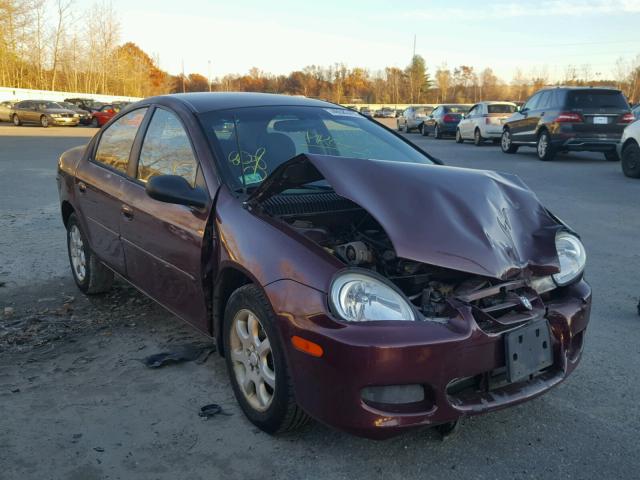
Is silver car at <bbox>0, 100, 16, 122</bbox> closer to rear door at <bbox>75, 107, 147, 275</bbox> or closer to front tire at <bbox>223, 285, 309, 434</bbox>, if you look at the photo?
rear door at <bbox>75, 107, 147, 275</bbox>

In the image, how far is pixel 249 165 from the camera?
133 inches

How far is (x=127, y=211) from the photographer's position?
388cm

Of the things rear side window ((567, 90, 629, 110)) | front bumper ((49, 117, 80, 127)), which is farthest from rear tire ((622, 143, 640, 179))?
front bumper ((49, 117, 80, 127))

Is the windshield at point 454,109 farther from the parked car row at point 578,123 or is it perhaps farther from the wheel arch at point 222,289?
the wheel arch at point 222,289

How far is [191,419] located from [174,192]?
1.17m

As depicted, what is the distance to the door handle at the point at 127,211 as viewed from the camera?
3838mm

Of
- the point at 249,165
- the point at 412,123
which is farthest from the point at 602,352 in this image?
the point at 412,123

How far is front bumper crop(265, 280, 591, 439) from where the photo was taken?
2.29 m

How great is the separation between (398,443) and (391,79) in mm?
97125

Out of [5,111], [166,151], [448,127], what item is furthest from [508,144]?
[5,111]

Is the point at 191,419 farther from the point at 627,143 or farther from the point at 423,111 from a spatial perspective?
the point at 423,111

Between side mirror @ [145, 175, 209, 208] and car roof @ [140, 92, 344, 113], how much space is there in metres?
0.69

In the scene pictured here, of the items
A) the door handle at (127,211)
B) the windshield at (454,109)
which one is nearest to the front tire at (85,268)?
the door handle at (127,211)

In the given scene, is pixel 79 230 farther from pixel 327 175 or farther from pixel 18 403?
pixel 327 175
